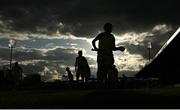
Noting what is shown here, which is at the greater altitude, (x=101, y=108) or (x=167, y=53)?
(x=167, y=53)

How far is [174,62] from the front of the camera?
4.72 m

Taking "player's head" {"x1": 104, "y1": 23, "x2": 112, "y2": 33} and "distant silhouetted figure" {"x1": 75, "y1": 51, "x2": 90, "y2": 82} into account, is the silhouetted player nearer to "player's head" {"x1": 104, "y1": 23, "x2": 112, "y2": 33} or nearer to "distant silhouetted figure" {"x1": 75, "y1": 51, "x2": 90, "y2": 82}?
"player's head" {"x1": 104, "y1": 23, "x2": 112, "y2": 33}

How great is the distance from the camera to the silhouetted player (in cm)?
1144

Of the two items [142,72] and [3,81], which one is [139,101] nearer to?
[142,72]

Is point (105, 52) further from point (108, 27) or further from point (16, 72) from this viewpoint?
point (16, 72)

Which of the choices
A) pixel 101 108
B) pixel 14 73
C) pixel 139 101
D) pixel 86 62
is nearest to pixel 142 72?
pixel 101 108

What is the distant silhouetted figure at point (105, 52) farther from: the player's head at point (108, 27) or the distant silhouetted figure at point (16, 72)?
the distant silhouetted figure at point (16, 72)

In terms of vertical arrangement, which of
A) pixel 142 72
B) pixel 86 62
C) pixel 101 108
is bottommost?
pixel 101 108

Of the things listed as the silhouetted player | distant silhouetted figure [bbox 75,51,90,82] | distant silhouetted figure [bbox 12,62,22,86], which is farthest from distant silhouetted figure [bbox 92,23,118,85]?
distant silhouetted figure [bbox 12,62,22,86]

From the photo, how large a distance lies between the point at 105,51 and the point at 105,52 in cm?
3

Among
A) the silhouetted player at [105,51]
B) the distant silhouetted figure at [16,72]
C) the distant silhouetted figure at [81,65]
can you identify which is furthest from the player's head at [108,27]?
the distant silhouetted figure at [16,72]

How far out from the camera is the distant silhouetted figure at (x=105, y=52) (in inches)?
450

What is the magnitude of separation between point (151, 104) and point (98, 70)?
4382 mm

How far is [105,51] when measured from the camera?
11.5 metres
